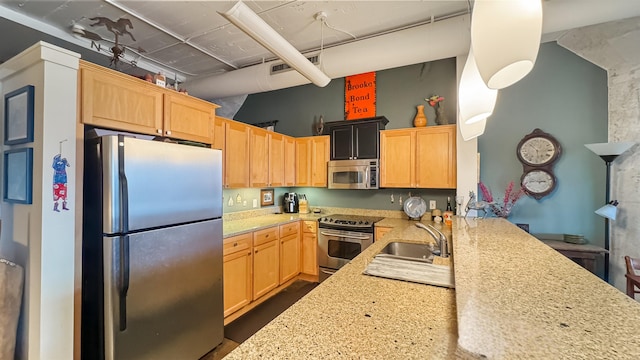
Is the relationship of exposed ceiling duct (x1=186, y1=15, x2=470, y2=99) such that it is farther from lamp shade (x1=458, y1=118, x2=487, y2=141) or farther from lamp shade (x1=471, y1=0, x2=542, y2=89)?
lamp shade (x1=471, y1=0, x2=542, y2=89)

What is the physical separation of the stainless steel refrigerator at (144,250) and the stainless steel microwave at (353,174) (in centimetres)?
200

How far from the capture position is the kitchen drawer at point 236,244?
250cm

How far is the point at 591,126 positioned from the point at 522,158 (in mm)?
688

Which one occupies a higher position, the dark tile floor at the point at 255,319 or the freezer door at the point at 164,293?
the freezer door at the point at 164,293

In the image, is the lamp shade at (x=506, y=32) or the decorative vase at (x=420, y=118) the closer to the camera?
the lamp shade at (x=506, y=32)

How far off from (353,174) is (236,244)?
181 cm

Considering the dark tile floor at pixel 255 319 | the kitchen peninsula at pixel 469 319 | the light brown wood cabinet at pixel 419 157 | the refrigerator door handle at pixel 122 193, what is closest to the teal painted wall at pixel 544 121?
the light brown wood cabinet at pixel 419 157

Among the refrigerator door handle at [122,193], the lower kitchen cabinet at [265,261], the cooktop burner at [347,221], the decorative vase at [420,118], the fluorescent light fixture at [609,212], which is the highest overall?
the decorative vase at [420,118]

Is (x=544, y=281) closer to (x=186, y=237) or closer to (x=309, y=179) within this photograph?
(x=186, y=237)

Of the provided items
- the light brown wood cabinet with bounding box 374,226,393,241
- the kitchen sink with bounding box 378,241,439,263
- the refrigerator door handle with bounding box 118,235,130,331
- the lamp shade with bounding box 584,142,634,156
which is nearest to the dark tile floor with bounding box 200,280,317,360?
the refrigerator door handle with bounding box 118,235,130,331

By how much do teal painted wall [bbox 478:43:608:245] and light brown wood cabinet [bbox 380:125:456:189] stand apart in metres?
0.57

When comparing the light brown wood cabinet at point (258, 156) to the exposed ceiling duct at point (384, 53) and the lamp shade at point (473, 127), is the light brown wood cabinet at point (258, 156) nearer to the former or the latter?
the exposed ceiling duct at point (384, 53)

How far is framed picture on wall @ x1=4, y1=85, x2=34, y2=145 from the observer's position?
1564 mm

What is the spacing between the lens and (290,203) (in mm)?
4137
